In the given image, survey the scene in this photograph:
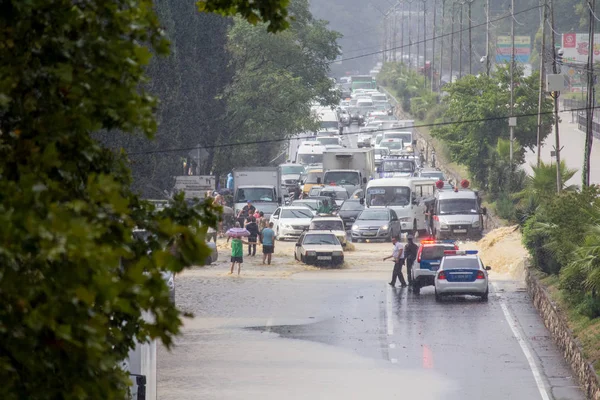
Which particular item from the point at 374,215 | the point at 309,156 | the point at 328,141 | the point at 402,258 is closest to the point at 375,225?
the point at 374,215

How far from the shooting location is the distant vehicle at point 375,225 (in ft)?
143

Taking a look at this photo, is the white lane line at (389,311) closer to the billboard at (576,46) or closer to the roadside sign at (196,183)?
the roadside sign at (196,183)

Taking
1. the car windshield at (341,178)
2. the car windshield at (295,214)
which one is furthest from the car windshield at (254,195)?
the car windshield at (341,178)

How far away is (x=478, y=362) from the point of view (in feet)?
72.6

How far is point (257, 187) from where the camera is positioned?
49844mm

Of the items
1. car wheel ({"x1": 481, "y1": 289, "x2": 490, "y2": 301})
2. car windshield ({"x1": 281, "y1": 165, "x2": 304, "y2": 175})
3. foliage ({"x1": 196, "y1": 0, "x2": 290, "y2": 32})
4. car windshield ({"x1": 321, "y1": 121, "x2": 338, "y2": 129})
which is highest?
car windshield ({"x1": 321, "y1": 121, "x2": 338, "y2": 129})

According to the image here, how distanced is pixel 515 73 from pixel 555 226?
32.4 meters

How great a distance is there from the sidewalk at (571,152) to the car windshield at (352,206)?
45.6 ft

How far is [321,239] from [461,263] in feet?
28.0

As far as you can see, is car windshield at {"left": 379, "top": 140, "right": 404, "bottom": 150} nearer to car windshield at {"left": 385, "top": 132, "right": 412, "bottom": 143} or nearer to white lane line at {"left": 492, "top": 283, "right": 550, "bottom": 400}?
car windshield at {"left": 385, "top": 132, "right": 412, "bottom": 143}

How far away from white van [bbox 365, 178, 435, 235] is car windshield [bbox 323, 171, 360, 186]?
28.3 feet

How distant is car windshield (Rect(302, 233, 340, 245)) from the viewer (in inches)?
1471

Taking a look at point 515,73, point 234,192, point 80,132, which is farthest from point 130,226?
point 515,73

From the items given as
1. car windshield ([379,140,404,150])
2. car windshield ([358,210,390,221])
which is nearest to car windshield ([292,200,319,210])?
car windshield ([358,210,390,221])
